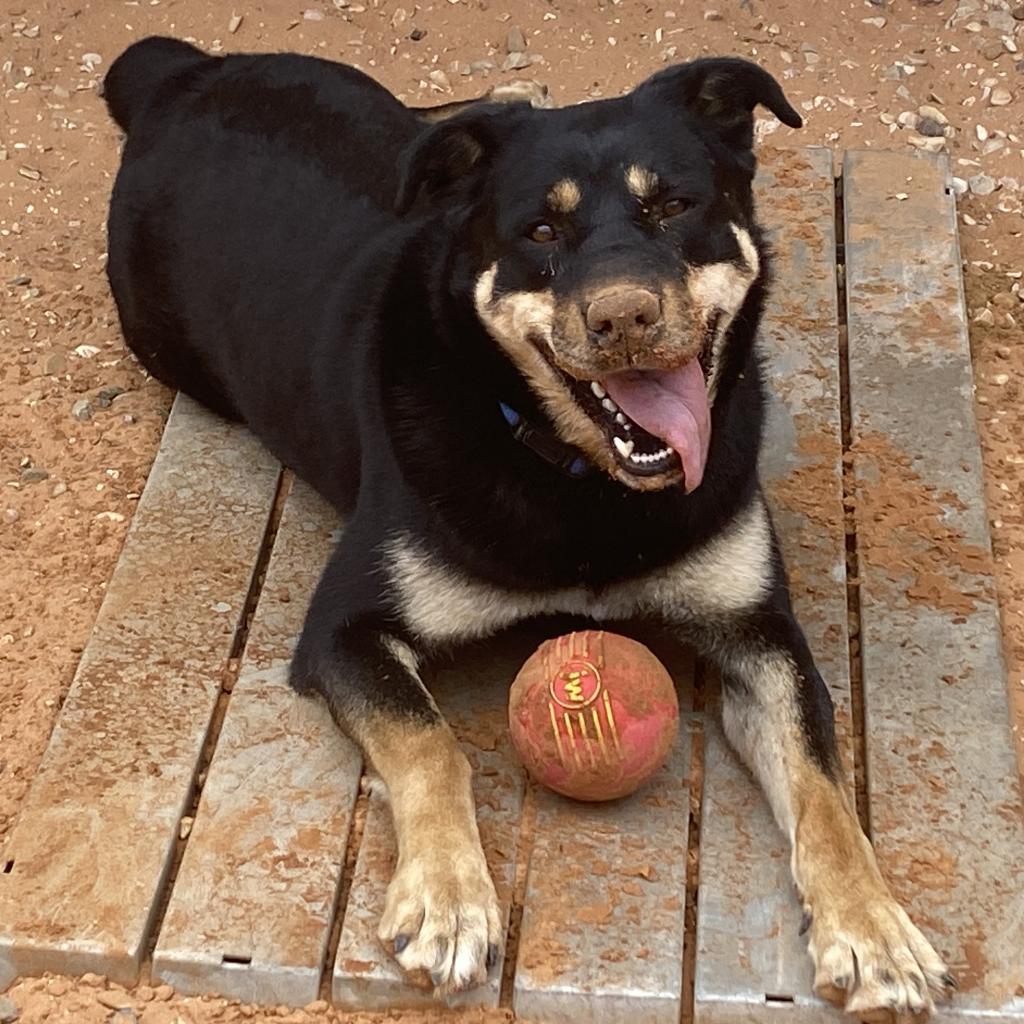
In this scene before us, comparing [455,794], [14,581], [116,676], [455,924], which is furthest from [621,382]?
[14,581]

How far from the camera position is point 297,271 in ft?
13.3

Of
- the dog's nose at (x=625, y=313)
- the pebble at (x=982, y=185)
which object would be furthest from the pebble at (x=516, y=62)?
the dog's nose at (x=625, y=313)

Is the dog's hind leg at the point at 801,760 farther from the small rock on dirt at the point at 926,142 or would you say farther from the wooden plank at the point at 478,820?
the small rock on dirt at the point at 926,142

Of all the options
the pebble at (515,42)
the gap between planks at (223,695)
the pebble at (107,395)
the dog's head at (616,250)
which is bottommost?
the pebble at (515,42)

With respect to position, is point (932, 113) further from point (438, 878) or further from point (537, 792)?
point (438, 878)

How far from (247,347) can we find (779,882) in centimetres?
196

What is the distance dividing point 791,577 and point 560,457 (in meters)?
0.77

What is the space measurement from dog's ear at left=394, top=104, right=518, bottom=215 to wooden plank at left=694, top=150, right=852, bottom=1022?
47.8 inches

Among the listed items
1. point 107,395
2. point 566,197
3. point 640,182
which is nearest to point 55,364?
point 107,395

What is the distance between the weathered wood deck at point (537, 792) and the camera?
2.96 meters

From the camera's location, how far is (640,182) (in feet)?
10.5

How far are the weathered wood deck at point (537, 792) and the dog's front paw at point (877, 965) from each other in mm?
72

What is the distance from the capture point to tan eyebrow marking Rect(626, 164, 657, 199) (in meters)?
3.20

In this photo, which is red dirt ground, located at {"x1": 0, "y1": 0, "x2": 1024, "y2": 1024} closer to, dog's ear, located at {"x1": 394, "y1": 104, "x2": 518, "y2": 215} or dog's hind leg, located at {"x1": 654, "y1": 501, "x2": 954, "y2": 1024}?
dog's hind leg, located at {"x1": 654, "y1": 501, "x2": 954, "y2": 1024}
